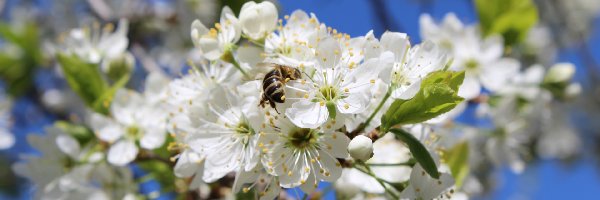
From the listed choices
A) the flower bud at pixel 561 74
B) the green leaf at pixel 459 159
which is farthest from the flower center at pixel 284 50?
the flower bud at pixel 561 74

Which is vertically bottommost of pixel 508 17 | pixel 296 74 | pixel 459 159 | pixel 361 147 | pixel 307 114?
pixel 459 159

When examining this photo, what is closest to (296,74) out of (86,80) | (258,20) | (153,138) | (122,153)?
(258,20)

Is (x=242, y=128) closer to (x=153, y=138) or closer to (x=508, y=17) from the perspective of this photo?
(x=153, y=138)

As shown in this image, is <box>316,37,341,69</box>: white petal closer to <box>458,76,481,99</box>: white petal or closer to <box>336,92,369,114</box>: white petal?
<box>336,92,369,114</box>: white petal

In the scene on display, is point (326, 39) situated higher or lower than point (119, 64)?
lower

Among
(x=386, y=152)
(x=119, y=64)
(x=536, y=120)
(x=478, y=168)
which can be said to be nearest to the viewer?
(x=386, y=152)

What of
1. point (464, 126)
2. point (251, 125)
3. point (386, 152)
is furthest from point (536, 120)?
point (251, 125)

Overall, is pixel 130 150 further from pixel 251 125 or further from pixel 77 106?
pixel 77 106
